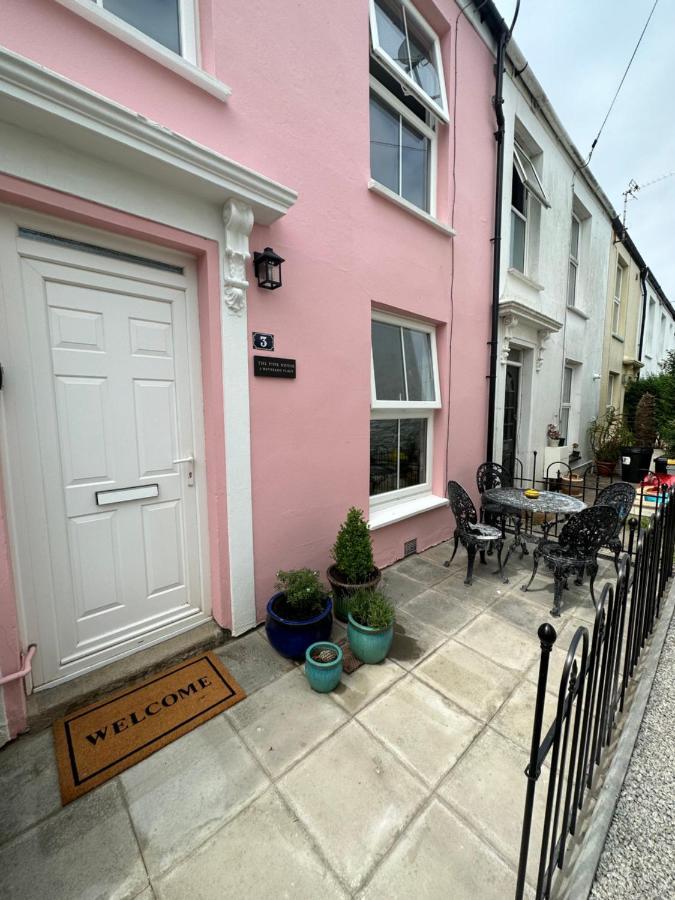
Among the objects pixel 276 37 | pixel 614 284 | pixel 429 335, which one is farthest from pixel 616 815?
pixel 614 284

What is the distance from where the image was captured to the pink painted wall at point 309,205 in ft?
7.08

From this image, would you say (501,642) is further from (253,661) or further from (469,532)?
(253,661)

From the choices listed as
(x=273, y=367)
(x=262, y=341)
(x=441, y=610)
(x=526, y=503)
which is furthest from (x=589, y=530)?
(x=262, y=341)

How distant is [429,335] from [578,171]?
18.3 ft

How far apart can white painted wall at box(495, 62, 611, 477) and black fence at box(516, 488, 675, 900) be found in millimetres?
3229

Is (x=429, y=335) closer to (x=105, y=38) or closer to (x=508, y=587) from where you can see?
(x=508, y=587)

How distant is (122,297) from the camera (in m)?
2.33

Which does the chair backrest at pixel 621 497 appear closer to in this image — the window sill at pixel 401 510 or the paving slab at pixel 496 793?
the window sill at pixel 401 510

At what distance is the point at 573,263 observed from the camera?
746cm

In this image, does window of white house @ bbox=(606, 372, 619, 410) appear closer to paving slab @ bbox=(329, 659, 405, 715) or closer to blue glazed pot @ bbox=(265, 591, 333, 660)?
paving slab @ bbox=(329, 659, 405, 715)

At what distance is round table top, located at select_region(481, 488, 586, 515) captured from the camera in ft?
12.0

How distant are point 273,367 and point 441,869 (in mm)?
2738

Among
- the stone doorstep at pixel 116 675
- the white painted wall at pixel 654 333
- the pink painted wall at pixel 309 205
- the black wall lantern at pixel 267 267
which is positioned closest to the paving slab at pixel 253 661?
the stone doorstep at pixel 116 675

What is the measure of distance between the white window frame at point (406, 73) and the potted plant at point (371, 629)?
4.65 metres
